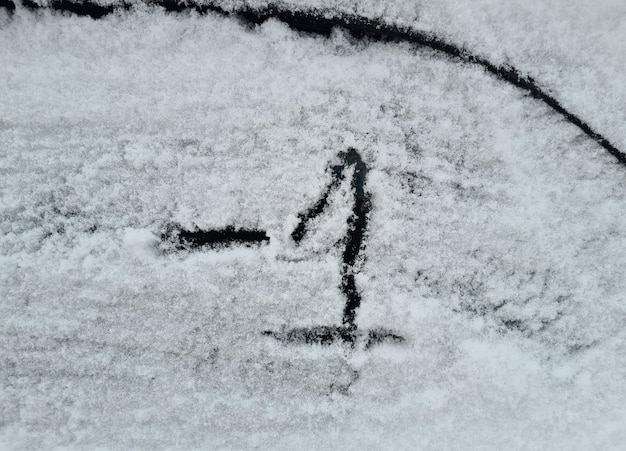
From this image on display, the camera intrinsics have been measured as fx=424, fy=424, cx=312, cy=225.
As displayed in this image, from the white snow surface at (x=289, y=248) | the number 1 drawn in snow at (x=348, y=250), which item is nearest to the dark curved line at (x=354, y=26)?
the white snow surface at (x=289, y=248)

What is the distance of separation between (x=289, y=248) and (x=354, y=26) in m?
0.30

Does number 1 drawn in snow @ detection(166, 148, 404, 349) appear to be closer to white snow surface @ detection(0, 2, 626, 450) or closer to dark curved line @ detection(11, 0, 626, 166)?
white snow surface @ detection(0, 2, 626, 450)

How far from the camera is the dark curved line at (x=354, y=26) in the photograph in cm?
53

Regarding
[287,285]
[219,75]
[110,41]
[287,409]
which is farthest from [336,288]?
[110,41]

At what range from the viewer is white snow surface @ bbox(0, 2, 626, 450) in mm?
540

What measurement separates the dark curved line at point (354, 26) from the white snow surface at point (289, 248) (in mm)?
11

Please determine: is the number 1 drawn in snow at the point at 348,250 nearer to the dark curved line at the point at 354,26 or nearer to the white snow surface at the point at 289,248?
the white snow surface at the point at 289,248

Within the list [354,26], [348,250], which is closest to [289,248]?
[348,250]

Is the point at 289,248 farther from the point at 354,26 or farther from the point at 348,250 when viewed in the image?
the point at 354,26

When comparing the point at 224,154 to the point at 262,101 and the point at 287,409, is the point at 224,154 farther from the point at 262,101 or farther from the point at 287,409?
the point at 287,409

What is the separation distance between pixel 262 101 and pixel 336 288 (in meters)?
0.26

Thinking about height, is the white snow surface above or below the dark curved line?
below

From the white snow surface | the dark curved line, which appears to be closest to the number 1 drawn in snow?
the white snow surface

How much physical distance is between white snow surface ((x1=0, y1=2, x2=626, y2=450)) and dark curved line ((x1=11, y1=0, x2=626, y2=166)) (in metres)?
0.01
